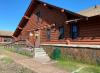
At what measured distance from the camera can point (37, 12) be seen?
28578 mm

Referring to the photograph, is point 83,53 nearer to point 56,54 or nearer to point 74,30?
point 74,30

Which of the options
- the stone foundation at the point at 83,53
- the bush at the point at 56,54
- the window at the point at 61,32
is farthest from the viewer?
the window at the point at 61,32

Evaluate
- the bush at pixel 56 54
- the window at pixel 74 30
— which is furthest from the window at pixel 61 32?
the bush at pixel 56 54

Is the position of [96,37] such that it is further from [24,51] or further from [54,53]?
[24,51]

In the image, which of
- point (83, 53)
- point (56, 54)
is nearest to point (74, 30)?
point (56, 54)

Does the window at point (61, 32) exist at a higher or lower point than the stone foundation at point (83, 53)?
higher

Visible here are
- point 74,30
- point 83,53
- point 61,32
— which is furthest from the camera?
point 61,32

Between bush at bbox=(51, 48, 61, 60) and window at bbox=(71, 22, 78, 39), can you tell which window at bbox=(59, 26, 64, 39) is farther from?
bush at bbox=(51, 48, 61, 60)

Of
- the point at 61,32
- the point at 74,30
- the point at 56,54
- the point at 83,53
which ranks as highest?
the point at 74,30

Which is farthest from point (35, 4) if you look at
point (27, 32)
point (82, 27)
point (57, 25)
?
point (82, 27)

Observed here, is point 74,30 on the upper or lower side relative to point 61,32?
upper

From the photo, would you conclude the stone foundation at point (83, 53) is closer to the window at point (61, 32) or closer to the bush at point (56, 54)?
the bush at point (56, 54)

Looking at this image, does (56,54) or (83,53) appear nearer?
(83,53)

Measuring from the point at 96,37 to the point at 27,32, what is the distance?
50.1ft
